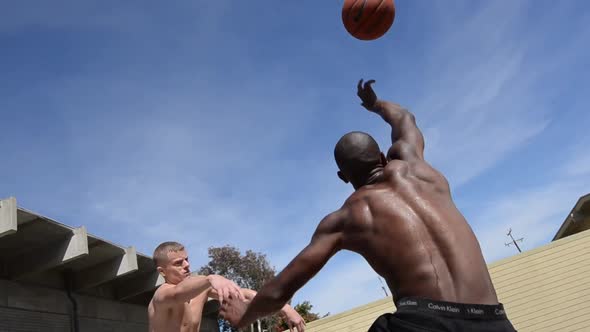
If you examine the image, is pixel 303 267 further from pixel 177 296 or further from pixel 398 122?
pixel 177 296

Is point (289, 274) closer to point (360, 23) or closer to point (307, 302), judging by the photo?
point (360, 23)

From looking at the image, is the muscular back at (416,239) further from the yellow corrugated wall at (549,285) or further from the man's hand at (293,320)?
the yellow corrugated wall at (549,285)

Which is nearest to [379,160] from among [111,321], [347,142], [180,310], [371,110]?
[347,142]

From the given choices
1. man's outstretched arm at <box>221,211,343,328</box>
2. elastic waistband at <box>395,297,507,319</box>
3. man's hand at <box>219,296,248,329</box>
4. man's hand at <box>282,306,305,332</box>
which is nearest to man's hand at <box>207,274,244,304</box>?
man's hand at <box>219,296,248,329</box>

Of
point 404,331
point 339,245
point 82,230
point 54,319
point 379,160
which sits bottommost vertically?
point 404,331

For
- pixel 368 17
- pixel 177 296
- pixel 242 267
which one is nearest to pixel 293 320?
pixel 177 296

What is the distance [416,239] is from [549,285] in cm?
1237

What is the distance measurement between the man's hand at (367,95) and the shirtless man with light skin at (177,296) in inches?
64.1

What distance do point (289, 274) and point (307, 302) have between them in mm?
30211

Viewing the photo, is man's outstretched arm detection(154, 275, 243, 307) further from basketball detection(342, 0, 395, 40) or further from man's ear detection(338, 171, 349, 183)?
basketball detection(342, 0, 395, 40)

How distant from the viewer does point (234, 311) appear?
290 cm

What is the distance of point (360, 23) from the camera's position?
4.77 meters

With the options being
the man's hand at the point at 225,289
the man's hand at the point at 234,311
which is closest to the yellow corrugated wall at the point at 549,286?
the man's hand at the point at 225,289

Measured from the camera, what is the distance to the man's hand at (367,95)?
13.7ft
